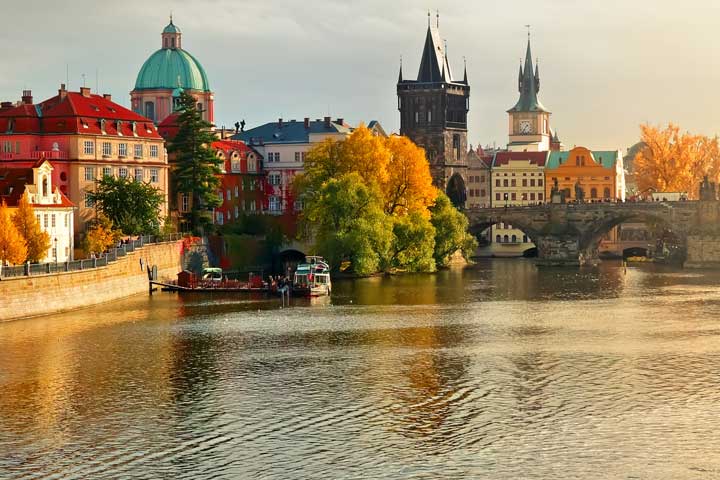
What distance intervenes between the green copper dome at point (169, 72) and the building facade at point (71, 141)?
49.5 m

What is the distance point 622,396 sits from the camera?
2061 inches

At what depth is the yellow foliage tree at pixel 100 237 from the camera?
301 ft

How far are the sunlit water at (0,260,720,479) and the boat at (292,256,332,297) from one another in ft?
21.1

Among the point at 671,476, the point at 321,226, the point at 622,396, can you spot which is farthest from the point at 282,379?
the point at 321,226

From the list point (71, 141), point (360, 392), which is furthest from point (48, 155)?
point (360, 392)

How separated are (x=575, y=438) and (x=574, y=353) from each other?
18.6 m

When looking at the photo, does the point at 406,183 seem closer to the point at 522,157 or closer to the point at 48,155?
the point at 48,155

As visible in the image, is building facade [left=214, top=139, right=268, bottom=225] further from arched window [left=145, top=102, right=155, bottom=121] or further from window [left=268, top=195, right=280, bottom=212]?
arched window [left=145, top=102, right=155, bottom=121]

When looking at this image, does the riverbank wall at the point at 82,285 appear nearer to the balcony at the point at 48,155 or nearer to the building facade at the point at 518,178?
the balcony at the point at 48,155

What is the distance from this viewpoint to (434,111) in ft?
557

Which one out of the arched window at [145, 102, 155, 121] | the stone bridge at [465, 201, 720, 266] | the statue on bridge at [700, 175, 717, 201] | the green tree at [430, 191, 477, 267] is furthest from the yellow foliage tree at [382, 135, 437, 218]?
the arched window at [145, 102, 155, 121]

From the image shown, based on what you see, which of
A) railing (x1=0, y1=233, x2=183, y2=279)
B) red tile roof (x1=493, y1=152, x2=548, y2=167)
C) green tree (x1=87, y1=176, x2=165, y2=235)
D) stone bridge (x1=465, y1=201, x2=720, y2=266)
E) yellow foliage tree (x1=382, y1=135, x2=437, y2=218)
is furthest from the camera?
red tile roof (x1=493, y1=152, x2=548, y2=167)

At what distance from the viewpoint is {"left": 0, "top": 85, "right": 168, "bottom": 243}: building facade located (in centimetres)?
9994

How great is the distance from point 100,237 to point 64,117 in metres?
12.6
